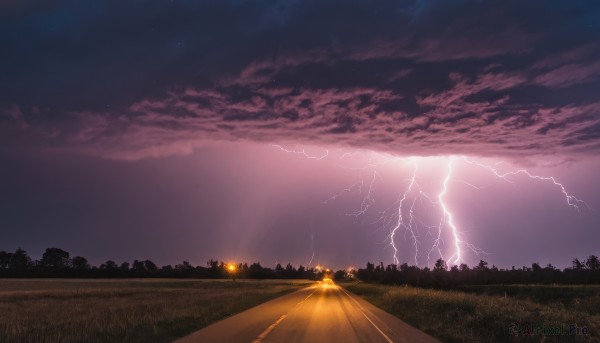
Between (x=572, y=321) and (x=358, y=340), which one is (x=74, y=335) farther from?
(x=572, y=321)

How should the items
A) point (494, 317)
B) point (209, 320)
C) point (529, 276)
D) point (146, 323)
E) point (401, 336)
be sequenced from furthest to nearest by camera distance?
1. point (529, 276)
2. point (209, 320)
3. point (146, 323)
4. point (494, 317)
5. point (401, 336)

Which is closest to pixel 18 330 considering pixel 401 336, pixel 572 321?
pixel 401 336

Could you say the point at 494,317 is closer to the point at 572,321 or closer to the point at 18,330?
the point at 572,321

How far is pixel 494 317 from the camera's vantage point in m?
18.6

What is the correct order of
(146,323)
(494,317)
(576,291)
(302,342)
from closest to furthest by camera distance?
(302,342)
(494,317)
(146,323)
(576,291)

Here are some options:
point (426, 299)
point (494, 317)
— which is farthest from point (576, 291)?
point (494, 317)

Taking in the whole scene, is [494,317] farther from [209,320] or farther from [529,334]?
[209,320]

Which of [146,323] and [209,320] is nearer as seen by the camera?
[146,323]

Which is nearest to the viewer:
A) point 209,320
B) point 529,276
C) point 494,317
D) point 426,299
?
point 494,317

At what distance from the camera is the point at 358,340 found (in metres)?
15.0

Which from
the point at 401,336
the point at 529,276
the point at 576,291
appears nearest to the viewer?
the point at 401,336

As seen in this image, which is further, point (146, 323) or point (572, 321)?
point (146, 323)

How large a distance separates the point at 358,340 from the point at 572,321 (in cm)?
804

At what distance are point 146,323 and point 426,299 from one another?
17069mm
